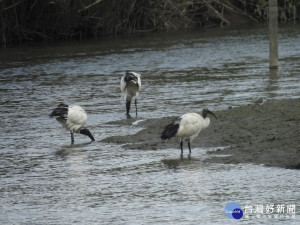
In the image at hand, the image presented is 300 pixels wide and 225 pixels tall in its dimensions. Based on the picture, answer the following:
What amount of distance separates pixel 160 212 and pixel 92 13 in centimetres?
2703

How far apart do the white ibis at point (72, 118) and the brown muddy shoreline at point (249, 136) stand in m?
0.56

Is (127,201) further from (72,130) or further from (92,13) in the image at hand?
(92,13)

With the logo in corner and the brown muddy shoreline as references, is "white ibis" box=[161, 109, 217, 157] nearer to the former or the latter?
the brown muddy shoreline

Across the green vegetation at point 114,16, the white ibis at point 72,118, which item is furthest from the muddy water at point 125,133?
the green vegetation at point 114,16

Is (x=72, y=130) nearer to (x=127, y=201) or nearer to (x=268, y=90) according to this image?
(x=127, y=201)

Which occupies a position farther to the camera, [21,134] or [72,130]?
[21,134]

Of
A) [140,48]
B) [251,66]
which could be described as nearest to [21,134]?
[251,66]

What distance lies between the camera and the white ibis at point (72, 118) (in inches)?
506

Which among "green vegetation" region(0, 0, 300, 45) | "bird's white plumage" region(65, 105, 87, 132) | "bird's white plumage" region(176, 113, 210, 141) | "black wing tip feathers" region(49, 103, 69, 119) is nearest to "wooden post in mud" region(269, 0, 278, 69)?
"bird's white plumage" region(65, 105, 87, 132)

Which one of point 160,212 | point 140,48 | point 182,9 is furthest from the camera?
point 182,9

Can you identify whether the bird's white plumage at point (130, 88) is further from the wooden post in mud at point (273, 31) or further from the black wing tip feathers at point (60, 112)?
the wooden post in mud at point (273, 31)

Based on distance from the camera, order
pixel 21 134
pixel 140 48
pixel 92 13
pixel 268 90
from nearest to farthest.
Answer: pixel 21 134
pixel 268 90
pixel 140 48
pixel 92 13

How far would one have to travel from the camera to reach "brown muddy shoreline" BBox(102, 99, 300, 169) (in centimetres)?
1051

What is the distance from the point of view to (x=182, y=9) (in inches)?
1452
